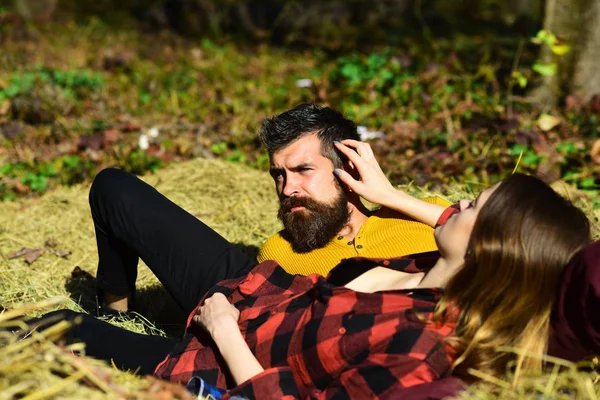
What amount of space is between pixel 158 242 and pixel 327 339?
1272mm

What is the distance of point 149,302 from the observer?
4441 mm

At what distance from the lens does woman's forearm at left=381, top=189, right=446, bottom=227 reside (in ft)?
11.4

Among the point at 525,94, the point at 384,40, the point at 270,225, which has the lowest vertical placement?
the point at 270,225

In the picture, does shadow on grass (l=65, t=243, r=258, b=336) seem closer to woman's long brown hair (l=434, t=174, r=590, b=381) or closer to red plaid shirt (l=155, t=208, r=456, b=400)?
red plaid shirt (l=155, t=208, r=456, b=400)

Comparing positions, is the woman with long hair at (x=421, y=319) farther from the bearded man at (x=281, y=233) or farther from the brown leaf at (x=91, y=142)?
the brown leaf at (x=91, y=142)

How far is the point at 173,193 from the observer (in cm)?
574

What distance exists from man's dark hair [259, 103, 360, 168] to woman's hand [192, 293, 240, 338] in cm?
102

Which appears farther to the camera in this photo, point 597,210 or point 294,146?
point 597,210

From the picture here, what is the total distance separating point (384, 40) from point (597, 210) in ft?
27.5

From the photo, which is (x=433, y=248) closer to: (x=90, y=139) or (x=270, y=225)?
(x=270, y=225)

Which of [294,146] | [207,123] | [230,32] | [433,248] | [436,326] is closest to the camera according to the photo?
[436,326]

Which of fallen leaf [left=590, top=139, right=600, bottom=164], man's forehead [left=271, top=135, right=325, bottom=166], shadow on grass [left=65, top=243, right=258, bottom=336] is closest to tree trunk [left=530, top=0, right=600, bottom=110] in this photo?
fallen leaf [left=590, top=139, right=600, bottom=164]

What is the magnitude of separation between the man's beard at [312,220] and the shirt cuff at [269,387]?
117 centimetres

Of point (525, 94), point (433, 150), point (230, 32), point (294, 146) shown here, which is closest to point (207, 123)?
point (433, 150)
